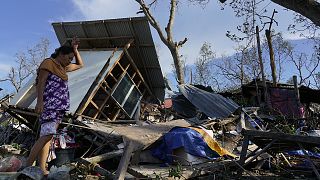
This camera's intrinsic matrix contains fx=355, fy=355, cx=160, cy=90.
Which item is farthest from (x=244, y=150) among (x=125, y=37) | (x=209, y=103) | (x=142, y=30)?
(x=125, y=37)

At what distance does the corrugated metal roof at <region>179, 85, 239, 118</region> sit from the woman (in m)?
4.41

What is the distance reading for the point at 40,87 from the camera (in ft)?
14.2

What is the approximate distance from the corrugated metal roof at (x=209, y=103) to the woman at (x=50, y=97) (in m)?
4.41

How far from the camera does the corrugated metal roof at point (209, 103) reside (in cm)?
842

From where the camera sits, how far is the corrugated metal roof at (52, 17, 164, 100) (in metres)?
7.67

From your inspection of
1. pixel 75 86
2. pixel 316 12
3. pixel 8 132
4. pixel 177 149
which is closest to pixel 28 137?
pixel 8 132

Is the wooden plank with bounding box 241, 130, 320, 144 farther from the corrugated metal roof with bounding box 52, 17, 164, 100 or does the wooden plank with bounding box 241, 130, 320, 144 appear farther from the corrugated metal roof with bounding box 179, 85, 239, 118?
the corrugated metal roof with bounding box 52, 17, 164, 100

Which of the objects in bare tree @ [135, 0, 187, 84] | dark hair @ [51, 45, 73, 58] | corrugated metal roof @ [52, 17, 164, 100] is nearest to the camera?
dark hair @ [51, 45, 73, 58]

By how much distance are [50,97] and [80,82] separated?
8.87 feet

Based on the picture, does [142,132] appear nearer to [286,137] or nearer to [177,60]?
[286,137]

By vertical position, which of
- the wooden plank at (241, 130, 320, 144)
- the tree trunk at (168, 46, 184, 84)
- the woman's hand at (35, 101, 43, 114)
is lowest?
the wooden plank at (241, 130, 320, 144)

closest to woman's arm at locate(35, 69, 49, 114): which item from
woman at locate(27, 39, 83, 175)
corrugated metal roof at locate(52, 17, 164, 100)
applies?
woman at locate(27, 39, 83, 175)

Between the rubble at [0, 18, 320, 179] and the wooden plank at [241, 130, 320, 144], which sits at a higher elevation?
the rubble at [0, 18, 320, 179]

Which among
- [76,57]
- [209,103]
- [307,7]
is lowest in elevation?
[209,103]
